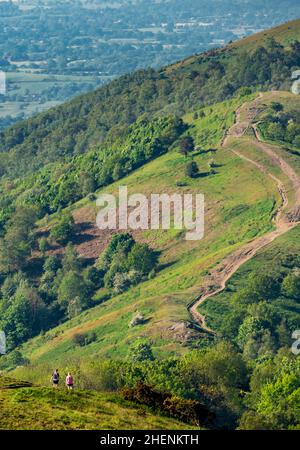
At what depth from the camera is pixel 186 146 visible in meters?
124

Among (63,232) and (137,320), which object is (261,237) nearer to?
(137,320)

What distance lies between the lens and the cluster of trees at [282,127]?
117 meters

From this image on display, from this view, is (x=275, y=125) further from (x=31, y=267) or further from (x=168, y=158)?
(x=31, y=267)

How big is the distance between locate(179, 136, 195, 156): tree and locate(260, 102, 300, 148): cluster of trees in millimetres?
8263

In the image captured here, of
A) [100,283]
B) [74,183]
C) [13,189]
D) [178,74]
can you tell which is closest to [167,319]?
[100,283]

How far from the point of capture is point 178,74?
184 m

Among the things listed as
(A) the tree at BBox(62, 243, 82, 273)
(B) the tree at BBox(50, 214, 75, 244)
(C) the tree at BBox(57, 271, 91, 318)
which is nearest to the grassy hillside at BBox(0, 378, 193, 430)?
(C) the tree at BBox(57, 271, 91, 318)

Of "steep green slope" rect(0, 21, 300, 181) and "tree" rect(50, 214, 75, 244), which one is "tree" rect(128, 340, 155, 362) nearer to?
"tree" rect(50, 214, 75, 244)

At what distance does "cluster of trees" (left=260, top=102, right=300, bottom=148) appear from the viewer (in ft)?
385

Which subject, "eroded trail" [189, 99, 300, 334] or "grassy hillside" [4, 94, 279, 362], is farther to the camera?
"eroded trail" [189, 99, 300, 334]

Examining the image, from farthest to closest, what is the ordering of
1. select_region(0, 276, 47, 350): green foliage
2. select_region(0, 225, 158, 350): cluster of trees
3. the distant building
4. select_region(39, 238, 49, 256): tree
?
the distant building → select_region(39, 238, 49, 256): tree → select_region(0, 225, 158, 350): cluster of trees → select_region(0, 276, 47, 350): green foliage

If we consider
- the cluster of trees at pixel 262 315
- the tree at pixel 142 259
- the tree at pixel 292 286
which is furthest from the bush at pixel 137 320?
the tree at pixel 142 259

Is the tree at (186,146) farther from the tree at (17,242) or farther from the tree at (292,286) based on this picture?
the tree at (292,286)

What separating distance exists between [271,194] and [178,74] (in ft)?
275
